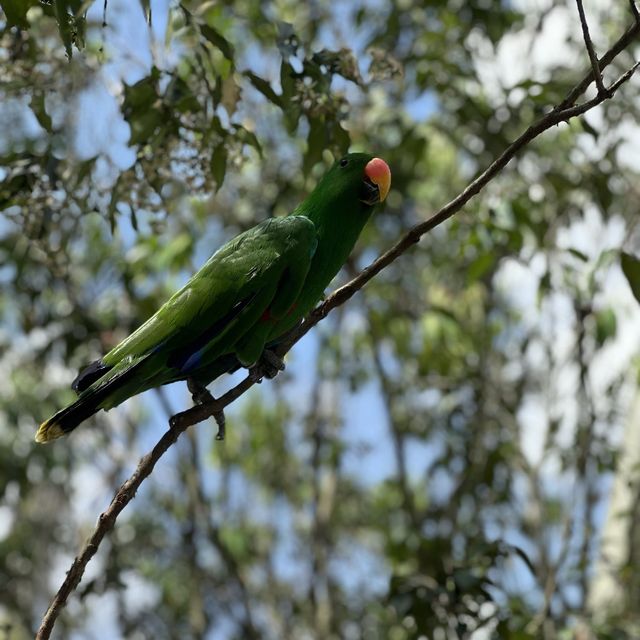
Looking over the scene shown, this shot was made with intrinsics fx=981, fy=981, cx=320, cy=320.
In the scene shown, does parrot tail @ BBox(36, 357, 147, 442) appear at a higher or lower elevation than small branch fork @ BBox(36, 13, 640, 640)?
higher

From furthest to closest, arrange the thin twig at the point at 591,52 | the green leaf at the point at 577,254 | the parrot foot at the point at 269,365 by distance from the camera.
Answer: the green leaf at the point at 577,254
the parrot foot at the point at 269,365
the thin twig at the point at 591,52

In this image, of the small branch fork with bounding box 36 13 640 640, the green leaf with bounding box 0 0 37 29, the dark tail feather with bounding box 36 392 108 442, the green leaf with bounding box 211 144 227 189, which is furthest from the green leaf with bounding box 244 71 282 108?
the dark tail feather with bounding box 36 392 108 442

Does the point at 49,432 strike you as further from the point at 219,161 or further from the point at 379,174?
the point at 379,174

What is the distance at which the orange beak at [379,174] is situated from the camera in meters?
2.88

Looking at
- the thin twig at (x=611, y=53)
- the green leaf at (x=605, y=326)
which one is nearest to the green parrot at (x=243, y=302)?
the thin twig at (x=611, y=53)

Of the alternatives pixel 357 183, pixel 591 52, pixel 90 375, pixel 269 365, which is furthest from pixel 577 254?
pixel 90 375

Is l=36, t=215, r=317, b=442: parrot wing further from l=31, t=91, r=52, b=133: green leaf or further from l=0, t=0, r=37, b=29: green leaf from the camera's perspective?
l=0, t=0, r=37, b=29: green leaf

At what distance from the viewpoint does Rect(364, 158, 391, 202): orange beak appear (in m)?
2.88

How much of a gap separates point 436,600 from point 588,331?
83.8 inches

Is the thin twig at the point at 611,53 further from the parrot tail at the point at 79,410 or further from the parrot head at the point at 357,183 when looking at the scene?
the parrot tail at the point at 79,410

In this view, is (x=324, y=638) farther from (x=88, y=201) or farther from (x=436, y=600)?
(x=88, y=201)

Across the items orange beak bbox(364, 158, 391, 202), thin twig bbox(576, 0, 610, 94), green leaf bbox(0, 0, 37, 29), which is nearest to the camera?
thin twig bbox(576, 0, 610, 94)

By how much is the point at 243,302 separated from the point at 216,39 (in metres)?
0.72

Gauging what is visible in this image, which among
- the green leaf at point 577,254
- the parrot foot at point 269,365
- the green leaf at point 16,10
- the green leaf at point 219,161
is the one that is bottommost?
the parrot foot at point 269,365
